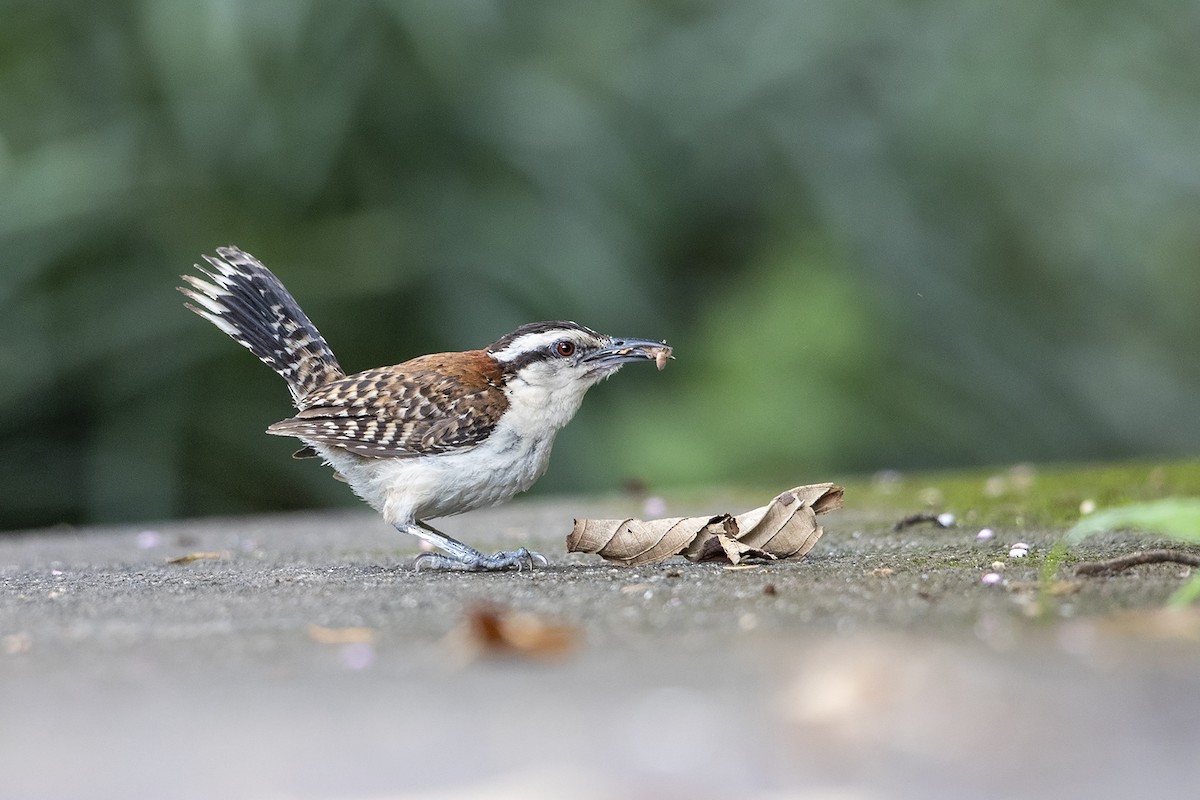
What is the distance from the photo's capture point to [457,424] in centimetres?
493

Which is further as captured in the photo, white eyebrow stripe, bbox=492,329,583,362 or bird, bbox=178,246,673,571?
white eyebrow stripe, bbox=492,329,583,362

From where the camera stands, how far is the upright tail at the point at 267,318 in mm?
5781

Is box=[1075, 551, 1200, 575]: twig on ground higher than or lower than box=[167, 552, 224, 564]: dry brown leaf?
higher

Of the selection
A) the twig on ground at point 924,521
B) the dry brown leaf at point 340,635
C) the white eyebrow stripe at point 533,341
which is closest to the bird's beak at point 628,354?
the white eyebrow stripe at point 533,341

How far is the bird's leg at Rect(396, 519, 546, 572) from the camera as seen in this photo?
15.0 ft

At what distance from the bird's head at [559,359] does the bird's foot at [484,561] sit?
0.65 metres

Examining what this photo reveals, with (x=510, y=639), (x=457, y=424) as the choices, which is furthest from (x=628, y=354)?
(x=510, y=639)

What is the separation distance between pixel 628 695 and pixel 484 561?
225 centimetres

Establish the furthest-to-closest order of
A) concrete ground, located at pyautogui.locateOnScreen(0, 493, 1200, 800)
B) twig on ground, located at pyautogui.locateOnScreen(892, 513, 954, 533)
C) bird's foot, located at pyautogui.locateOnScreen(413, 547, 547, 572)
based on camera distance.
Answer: twig on ground, located at pyautogui.locateOnScreen(892, 513, 954, 533) < bird's foot, located at pyautogui.locateOnScreen(413, 547, 547, 572) < concrete ground, located at pyautogui.locateOnScreen(0, 493, 1200, 800)

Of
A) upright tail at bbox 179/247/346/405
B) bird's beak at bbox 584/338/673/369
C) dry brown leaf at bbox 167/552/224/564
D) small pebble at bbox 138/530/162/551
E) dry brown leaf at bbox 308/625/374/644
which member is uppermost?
bird's beak at bbox 584/338/673/369

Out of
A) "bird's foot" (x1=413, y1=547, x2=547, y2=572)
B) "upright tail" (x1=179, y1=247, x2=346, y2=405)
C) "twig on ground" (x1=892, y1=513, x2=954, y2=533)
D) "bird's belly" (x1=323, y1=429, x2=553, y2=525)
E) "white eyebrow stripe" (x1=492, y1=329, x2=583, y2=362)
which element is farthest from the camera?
"upright tail" (x1=179, y1=247, x2=346, y2=405)

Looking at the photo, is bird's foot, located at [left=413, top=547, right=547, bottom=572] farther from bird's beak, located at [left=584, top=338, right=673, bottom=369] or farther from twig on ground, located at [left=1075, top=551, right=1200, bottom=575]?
twig on ground, located at [left=1075, top=551, right=1200, bottom=575]

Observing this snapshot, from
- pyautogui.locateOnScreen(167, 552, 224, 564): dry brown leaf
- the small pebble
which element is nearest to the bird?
pyautogui.locateOnScreen(167, 552, 224, 564): dry brown leaf

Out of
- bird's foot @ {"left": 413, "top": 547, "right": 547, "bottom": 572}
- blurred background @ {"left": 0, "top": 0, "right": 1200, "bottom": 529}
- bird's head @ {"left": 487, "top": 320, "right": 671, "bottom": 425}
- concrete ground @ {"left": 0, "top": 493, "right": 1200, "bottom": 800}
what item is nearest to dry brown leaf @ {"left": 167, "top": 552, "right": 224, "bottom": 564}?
bird's foot @ {"left": 413, "top": 547, "right": 547, "bottom": 572}
